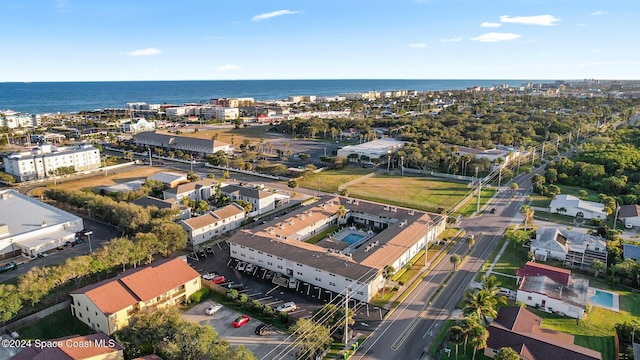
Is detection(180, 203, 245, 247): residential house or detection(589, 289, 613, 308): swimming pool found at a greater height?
detection(180, 203, 245, 247): residential house

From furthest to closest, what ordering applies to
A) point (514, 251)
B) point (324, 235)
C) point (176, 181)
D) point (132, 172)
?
point (132, 172)
point (176, 181)
point (324, 235)
point (514, 251)

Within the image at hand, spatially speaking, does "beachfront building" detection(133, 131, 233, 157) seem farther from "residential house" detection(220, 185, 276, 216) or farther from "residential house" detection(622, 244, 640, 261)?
"residential house" detection(622, 244, 640, 261)

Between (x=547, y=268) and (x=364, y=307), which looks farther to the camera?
(x=547, y=268)

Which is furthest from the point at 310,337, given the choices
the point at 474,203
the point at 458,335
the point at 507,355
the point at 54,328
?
the point at 474,203

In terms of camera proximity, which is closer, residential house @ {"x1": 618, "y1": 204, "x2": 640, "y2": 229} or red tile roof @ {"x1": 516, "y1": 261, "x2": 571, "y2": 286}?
red tile roof @ {"x1": 516, "y1": 261, "x2": 571, "y2": 286}

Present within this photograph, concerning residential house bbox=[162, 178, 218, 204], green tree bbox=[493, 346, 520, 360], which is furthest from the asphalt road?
residential house bbox=[162, 178, 218, 204]

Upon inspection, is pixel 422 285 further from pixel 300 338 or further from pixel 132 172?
pixel 132 172

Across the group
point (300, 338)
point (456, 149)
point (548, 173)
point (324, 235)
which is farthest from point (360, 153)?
point (300, 338)
